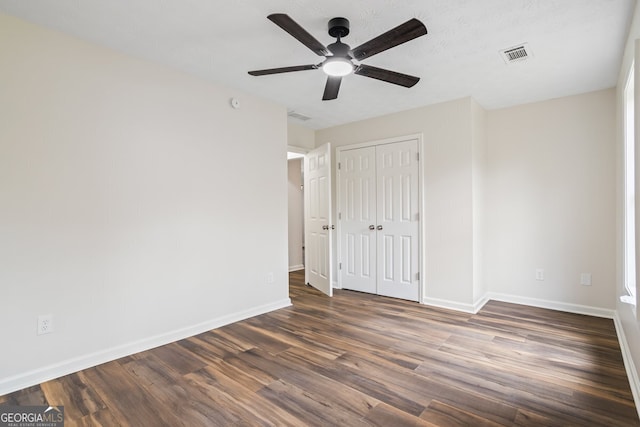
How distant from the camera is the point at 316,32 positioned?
237cm

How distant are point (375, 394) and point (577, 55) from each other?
3.07 metres

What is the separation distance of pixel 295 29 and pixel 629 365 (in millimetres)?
3130

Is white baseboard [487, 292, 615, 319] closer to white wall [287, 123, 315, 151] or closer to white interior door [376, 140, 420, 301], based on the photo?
white interior door [376, 140, 420, 301]

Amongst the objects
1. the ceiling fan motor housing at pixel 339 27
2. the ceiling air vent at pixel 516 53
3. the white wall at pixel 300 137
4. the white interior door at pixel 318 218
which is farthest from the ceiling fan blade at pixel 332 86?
the white wall at pixel 300 137

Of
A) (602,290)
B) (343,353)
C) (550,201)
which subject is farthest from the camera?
(550,201)

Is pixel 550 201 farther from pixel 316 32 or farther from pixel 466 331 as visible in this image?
pixel 316 32

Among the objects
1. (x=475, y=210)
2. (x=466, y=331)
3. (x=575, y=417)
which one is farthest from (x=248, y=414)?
(x=475, y=210)

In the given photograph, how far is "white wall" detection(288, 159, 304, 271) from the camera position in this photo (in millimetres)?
6578

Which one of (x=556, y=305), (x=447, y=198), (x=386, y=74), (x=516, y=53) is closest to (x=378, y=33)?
(x=386, y=74)

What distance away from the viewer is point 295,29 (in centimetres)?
183

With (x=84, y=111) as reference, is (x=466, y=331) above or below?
below

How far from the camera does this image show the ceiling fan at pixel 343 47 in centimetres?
180

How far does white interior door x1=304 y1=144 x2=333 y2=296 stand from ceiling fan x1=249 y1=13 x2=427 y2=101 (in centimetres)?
193

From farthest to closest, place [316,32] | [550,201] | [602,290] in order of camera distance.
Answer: [550,201]
[602,290]
[316,32]
